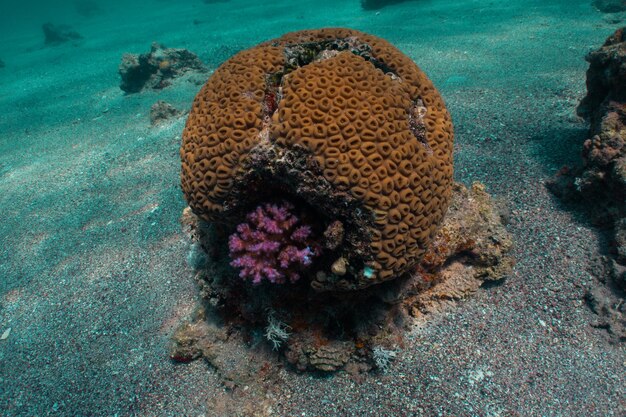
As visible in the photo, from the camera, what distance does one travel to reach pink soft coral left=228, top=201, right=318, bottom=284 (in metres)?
2.95

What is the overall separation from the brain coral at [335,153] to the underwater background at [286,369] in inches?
50.8

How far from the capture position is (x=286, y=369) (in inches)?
141

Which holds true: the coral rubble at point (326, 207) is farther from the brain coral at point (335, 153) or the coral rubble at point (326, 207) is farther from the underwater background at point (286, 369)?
the underwater background at point (286, 369)

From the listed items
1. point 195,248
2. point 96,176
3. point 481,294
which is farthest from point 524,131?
point 96,176

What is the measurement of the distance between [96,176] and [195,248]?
16.0 ft

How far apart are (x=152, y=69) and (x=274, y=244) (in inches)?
492

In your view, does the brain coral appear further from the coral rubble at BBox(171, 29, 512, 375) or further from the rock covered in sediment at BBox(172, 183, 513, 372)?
the rock covered in sediment at BBox(172, 183, 513, 372)

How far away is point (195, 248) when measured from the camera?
4266 mm

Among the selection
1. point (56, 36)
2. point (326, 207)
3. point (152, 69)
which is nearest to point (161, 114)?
point (152, 69)

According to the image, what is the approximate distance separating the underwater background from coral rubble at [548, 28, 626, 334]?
19cm

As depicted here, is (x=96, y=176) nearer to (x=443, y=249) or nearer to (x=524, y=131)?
(x=443, y=249)

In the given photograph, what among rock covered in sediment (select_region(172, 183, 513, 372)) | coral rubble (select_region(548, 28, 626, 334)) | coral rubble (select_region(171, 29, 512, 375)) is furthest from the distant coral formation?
rock covered in sediment (select_region(172, 183, 513, 372))

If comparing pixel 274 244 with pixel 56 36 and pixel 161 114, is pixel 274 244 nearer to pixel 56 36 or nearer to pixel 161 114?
pixel 161 114

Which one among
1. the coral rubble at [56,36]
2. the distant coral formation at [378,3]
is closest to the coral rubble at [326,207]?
the distant coral formation at [378,3]
